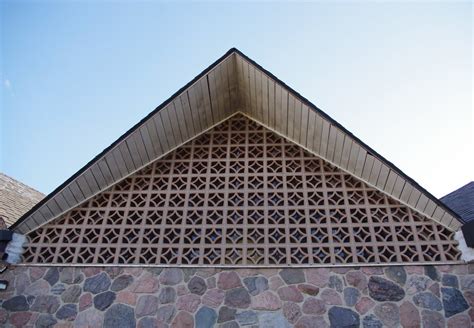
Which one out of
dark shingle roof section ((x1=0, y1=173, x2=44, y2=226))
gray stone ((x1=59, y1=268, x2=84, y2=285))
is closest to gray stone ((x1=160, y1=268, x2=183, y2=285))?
gray stone ((x1=59, y1=268, x2=84, y2=285))

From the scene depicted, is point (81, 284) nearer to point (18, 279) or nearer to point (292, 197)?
point (18, 279)

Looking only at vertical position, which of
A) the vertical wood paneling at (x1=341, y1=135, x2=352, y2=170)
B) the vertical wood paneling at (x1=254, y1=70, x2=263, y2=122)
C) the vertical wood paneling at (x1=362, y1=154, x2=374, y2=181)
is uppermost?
the vertical wood paneling at (x1=254, y1=70, x2=263, y2=122)

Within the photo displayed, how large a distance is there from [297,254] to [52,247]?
10.9ft

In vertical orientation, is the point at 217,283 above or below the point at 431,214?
below

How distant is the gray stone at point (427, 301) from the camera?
519 cm

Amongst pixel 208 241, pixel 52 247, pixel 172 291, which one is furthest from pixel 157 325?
pixel 52 247

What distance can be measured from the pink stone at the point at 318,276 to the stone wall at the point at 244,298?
0.04 feet

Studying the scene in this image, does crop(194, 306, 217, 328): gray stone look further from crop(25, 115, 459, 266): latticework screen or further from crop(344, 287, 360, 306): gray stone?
crop(344, 287, 360, 306): gray stone

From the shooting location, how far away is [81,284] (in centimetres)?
569

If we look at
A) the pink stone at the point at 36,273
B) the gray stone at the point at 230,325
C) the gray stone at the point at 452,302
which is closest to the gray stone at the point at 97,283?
the pink stone at the point at 36,273

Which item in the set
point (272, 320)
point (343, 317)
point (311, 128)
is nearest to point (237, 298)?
point (272, 320)

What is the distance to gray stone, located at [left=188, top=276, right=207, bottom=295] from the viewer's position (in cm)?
550

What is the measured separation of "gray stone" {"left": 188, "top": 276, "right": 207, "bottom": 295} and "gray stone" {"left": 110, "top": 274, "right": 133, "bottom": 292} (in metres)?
0.78

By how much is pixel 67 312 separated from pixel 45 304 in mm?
333
